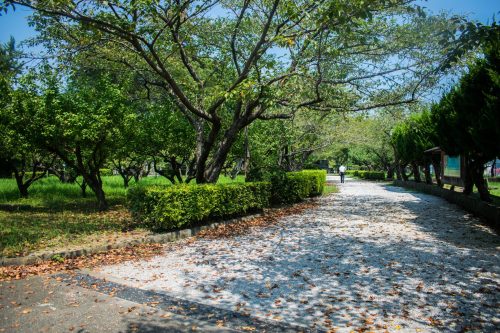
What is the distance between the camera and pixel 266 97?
31.5ft

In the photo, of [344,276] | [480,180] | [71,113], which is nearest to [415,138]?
[480,180]

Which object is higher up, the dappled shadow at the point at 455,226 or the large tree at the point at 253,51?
the large tree at the point at 253,51

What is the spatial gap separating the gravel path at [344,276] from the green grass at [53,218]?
2383 mm

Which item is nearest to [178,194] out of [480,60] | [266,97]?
[266,97]

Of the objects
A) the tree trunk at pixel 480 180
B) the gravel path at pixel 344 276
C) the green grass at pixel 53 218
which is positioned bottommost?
the gravel path at pixel 344 276

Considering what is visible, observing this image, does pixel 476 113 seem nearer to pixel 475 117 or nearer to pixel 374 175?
pixel 475 117

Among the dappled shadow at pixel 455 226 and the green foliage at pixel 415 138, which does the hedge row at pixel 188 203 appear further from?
the green foliage at pixel 415 138

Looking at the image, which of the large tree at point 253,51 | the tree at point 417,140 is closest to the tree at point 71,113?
the large tree at point 253,51

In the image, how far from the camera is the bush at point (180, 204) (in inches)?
362

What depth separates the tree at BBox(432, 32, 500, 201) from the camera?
32.9 feet

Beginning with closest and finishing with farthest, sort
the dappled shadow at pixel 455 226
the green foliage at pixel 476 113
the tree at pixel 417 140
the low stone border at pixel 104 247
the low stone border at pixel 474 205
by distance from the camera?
the low stone border at pixel 104 247
the dappled shadow at pixel 455 226
the green foliage at pixel 476 113
the low stone border at pixel 474 205
the tree at pixel 417 140

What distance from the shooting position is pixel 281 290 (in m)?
5.43

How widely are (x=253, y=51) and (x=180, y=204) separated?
4.20m

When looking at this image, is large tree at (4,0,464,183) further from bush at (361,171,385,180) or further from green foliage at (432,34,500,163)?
bush at (361,171,385,180)
